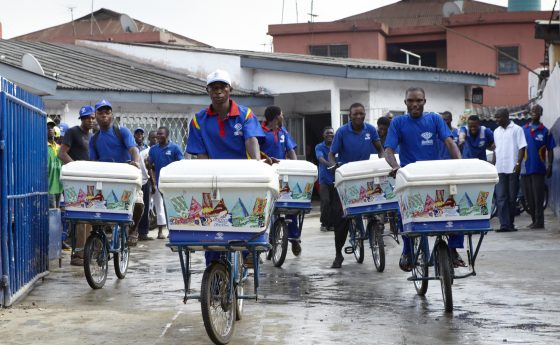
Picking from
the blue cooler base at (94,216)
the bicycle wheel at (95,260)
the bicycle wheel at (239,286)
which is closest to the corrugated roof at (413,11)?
the bicycle wheel at (95,260)

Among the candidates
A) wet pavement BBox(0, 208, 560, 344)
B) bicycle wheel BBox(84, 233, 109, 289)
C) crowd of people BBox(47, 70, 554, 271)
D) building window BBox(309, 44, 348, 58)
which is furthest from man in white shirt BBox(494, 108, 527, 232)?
building window BBox(309, 44, 348, 58)

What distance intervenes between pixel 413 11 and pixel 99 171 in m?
42.9

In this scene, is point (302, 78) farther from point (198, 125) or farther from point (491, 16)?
point (491, 16)

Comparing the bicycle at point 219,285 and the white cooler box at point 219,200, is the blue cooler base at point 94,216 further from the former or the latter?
the white cooler box at point 219,200

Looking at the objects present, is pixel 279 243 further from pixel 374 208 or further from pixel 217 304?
pixel 217 304

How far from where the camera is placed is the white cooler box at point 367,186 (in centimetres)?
1184

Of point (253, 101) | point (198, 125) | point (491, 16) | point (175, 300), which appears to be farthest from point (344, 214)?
point (491, 16)

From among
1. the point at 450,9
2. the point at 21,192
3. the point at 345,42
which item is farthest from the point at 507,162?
the point at 450,9

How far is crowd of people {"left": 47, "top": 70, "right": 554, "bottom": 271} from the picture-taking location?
8.87 meters

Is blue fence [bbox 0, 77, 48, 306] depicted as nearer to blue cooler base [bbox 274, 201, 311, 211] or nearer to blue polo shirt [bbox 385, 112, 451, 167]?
blue cooler base [bbox 274, 201, 311, 211]

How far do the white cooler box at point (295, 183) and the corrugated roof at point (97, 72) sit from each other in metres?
8.06

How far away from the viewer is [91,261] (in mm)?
11070

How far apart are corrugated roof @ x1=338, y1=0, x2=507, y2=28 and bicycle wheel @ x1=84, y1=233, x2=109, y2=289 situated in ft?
134

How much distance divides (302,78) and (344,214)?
556 inches
